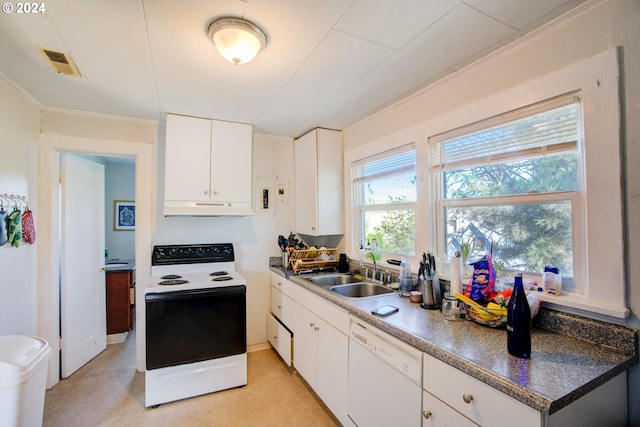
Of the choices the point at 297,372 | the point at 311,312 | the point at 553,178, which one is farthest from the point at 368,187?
the point at 297,372

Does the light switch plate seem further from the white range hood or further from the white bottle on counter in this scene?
the white bottle on counter

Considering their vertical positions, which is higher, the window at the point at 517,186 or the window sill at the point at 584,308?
the window at the point at 517,186

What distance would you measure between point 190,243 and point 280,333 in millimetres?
1239

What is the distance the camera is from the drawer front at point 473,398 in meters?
0.91

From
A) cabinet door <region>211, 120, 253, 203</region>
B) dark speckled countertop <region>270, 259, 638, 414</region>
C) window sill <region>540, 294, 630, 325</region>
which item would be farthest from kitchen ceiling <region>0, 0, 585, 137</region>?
dark speckled countertop <region>270, 259, 638, 414</region>

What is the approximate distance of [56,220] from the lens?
2.51 metres

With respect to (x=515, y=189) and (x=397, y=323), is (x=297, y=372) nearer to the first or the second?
(x=397, y=323)

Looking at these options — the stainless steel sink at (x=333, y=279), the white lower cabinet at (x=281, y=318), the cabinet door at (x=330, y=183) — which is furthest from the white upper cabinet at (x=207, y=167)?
the stainless steel sink at (x=333, y=279)

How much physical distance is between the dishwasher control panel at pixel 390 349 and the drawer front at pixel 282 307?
3.36ft

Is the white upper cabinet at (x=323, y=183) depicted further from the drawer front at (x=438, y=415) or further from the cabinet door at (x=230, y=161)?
the drawer front at (x=438, y=415)

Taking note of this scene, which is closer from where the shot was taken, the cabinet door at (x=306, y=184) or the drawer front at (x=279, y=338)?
the drawer front at (x=279, y=338)

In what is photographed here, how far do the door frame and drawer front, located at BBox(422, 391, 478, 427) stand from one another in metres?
2.51

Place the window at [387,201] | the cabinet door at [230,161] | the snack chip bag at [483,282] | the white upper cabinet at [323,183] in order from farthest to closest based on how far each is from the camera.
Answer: the white upper cabinet at [323,183]
the cabinet door at [230,161]
the window at [387,201]
the snack chip bag at [483,282]

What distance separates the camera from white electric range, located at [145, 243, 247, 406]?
217 cm
